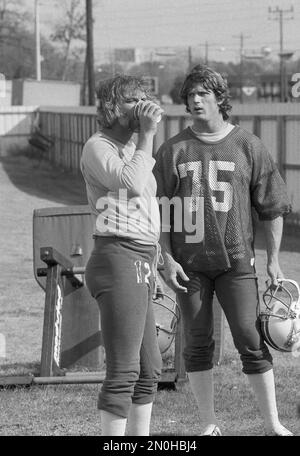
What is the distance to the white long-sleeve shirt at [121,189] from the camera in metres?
4.20

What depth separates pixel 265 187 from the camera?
5012 mm

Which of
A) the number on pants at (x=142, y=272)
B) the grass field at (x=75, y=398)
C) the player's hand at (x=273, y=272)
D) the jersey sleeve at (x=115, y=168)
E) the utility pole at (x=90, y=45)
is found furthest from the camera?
the utility pole at (x=90, y=45)

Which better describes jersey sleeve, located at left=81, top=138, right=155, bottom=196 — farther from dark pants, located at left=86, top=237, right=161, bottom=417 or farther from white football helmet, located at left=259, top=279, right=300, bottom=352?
white football helmet, located at left=259, top=279, right=300, bottom=352

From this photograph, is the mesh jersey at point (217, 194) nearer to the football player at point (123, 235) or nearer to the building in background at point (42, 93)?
the football player at point (123, 235)

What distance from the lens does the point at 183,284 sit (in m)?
5.00

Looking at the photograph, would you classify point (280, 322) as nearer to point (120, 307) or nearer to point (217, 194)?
point (217, 194)

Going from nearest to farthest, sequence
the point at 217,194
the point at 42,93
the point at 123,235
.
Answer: the point at 123,235
the point at 217,194
the point at 42,93

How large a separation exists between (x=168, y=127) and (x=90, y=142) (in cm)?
1923

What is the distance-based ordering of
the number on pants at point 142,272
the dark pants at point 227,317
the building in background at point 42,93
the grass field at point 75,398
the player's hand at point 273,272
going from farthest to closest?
the building in background at point 42,93, the grass field at point 75,398, the player's hand at point 273,272, the dark pants at point 227,317, the number on pants at point 142,272

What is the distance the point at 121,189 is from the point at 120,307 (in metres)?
0.47

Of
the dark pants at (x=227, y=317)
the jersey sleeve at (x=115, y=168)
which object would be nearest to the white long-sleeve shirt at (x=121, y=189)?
the jersey sleeve at (x=115, y=168)

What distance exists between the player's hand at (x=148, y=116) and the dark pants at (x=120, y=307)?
47cm

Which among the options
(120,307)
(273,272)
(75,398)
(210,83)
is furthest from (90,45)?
(120,307)
